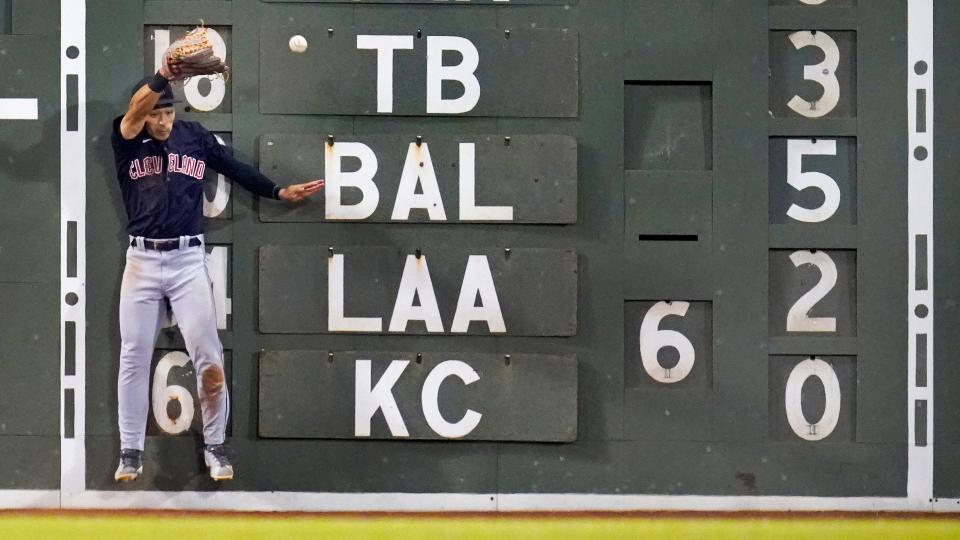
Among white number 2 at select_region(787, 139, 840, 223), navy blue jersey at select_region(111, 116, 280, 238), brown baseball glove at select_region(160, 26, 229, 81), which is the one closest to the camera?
brown baseball glove at select_region(160, 26, 229, 81)

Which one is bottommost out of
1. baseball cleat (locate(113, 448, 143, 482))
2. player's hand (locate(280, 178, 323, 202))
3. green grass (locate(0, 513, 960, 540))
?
green grass (locate(0, 513, 960, 540))

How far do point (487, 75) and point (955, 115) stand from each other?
1.80 m

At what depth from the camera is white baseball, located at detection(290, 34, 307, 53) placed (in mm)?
4094

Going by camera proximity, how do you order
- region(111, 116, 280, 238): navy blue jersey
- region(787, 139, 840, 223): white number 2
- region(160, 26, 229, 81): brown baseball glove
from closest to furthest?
region(160, 26, 229, 81): brown baseball glove < region(111, 116, 280, 238): navy blue jersey < region(787, 139, 840, 223): white number 2

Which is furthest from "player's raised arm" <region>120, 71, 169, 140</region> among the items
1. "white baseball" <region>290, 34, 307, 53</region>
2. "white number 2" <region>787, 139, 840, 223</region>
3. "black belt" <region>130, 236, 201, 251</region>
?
"white number 2" <region>787, 139, 840, 223</region>

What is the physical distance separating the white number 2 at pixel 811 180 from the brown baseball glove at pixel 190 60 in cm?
218

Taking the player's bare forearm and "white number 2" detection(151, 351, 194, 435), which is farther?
"white number 2" detection(151, 351, 194, 435)

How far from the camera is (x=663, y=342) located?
4188 mm

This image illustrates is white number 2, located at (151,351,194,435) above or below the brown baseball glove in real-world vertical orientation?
below

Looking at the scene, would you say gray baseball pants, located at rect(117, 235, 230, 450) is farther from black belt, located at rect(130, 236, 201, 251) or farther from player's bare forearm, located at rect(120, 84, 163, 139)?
player's bare forearm, located at rect(120, 84, 163, 139)

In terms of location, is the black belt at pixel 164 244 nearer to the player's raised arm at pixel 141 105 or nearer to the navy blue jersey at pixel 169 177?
the navy blue jersey at pixel 169 177

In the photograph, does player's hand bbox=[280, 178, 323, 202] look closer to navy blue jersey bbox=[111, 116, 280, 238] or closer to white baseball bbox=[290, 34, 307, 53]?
navy blue jersey bbox=[111, 116, 280, 238]

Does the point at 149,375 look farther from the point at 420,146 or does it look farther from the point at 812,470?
the point at 812,470

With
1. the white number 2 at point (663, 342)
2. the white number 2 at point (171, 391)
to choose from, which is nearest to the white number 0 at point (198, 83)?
the white number 2 at point (171, 391)
